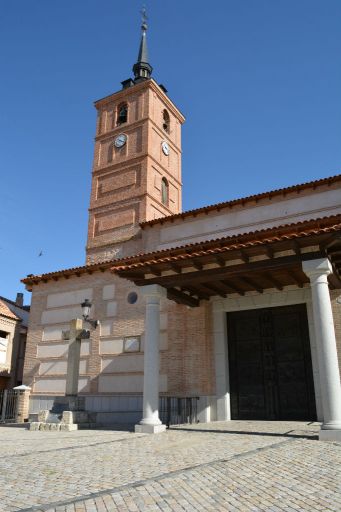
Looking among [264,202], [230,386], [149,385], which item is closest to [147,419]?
[149,385]

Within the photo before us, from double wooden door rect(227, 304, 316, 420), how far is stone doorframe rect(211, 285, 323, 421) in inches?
8.0

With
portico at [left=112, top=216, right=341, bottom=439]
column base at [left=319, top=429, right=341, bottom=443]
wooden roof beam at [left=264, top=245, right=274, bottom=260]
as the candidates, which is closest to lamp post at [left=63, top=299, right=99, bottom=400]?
portico at [left=112, top=216, right=341, bottom=439]

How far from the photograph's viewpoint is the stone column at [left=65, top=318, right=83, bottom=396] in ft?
38.8

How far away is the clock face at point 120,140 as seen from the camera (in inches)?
878

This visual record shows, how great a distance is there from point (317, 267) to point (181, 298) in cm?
457

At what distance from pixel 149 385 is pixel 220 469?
4.98 meters

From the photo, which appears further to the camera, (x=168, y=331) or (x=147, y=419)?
(x=168, y=331)

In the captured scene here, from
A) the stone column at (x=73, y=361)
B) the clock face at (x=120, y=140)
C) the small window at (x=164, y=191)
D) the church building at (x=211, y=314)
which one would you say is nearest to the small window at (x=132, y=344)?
the church building at (x=211, y=314)

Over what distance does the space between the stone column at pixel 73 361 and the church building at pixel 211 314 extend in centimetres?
101

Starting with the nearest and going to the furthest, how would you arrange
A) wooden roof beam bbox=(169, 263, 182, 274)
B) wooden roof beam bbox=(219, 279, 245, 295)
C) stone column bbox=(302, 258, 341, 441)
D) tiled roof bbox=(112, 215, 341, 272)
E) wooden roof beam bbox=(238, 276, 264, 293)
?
1. stone column bbox=(302, 258, 341, 441)
2. tiled roof bbox=(112, 215, 341, 272)
3. wooden roof beam bbox=(169, 263, 182, 274)
4. wooden roof beam bbox=(238, 276, 264, 293)
5. wooden roof beam bbox=(219, 279, 245, 295)

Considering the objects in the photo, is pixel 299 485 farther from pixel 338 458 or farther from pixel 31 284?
pixel 31 284

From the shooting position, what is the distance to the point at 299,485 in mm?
4289

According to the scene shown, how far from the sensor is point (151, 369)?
10.0m

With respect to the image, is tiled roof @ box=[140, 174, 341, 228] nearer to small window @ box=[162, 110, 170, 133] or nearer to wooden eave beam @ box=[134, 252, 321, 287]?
wooden eave beam @ box=[134, 252, 321, 287]
